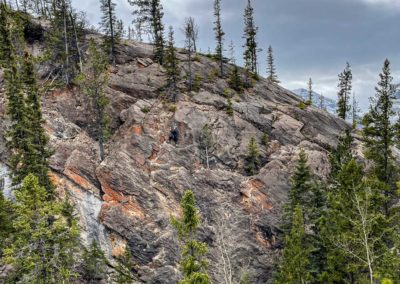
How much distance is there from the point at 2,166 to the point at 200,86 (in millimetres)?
27872

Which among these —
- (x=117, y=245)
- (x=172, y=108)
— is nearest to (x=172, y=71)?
(x=172, y=108)

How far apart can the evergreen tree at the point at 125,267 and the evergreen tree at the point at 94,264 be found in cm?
131

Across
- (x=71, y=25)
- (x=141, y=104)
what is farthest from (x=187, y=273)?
(x=71, y=25)

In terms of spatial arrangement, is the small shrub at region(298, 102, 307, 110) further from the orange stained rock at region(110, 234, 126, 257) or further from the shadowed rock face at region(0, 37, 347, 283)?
the orange stained rock at region(110, 234, 126, 257)

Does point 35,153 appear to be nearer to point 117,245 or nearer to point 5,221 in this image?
point 5,221

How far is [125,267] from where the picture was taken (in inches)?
1204

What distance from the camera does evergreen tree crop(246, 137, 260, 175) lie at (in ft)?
128

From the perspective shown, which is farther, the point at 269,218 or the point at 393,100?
→ the point at 269,218

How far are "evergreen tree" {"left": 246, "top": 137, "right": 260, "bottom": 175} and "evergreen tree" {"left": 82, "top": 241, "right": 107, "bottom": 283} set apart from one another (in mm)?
18632

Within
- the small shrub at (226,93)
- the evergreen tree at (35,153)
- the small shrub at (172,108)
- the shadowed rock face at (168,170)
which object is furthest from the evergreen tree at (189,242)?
the small shrub at (226,93)

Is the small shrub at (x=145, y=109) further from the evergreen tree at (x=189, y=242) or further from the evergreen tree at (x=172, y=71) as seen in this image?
the evergreen tree at (x=189, y=242)

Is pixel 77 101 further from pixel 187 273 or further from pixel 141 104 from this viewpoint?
pixel 187 273

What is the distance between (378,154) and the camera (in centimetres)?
2523

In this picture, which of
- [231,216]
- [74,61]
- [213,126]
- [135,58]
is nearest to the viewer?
[231,216]
